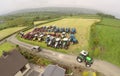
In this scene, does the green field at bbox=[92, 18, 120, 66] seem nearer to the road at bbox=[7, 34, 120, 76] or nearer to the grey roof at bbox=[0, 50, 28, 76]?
the road at bbox=[7, 34, 120, 76]

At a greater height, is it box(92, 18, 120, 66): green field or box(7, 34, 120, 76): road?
box(92, 18, 120, 66): green field

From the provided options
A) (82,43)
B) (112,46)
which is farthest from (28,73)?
(112,46)

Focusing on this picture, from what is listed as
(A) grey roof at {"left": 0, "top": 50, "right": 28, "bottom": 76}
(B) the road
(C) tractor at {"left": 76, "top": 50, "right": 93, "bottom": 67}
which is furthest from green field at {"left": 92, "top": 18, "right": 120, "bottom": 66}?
(A) grey roof at {"left": 0, "top": 50, "right": 28, "bottom": 76}

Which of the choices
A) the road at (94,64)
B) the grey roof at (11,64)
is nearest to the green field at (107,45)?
the road at (94,64)

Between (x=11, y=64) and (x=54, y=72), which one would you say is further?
(x=11, y=64)

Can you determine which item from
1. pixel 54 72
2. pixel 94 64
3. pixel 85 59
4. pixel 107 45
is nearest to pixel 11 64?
pixel 54 72

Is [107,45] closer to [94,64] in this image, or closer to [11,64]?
[94,64]

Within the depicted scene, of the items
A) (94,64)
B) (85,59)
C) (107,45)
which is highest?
(107,45)

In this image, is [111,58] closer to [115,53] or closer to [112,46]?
[115,53]
